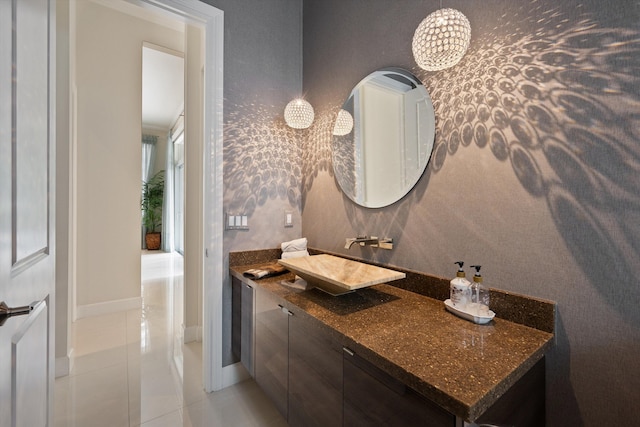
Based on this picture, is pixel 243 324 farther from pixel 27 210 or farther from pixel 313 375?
pixel 27 210

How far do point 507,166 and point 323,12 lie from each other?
1.71 metres

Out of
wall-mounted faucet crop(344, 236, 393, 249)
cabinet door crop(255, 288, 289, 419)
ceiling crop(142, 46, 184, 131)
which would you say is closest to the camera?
cabinet door crop(255, 288, 289, 419)

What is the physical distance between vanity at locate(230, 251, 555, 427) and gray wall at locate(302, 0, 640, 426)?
0.11 meters

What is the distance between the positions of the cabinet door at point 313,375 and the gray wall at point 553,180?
62 centimetres

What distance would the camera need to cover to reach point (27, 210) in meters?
0.88

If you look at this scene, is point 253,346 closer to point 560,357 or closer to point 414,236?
point 414,236

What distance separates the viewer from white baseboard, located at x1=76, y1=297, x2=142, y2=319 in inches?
115

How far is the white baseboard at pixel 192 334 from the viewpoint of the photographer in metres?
2.49

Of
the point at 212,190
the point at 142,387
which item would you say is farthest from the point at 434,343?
the point at 142,387

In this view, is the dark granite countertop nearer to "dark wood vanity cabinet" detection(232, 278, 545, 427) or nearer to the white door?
"dark wood vanity cabinet" detection(232, 278, 545, 427)

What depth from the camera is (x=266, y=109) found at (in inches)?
78.9

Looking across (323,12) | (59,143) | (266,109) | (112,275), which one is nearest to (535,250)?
(266,109)

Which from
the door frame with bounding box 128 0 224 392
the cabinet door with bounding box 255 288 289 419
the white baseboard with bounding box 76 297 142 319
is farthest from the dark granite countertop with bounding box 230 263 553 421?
the white baseboard with bounding box 76 297 142 319

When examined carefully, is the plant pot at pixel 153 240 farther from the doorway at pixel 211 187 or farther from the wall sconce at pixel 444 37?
the wall sconce at pixel 444 37
